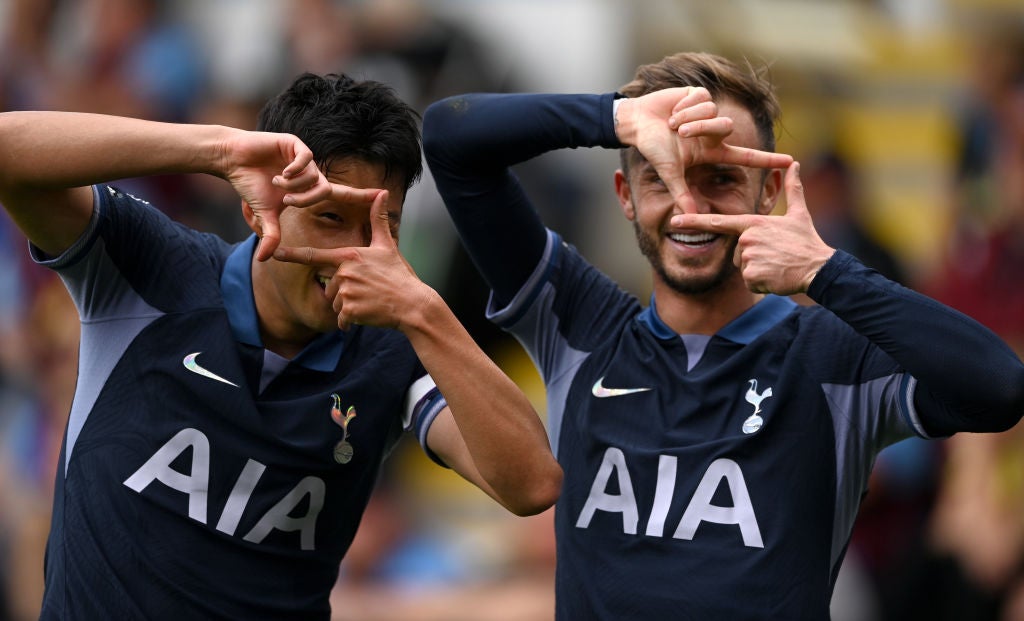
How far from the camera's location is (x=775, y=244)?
321 cm

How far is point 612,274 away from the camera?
8.12 metres

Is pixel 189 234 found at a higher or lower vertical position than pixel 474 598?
higher

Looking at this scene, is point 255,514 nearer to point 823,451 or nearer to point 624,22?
point 823,451

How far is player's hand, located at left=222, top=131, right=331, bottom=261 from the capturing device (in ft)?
10.0

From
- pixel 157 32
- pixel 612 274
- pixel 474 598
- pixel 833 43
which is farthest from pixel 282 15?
pixel 474 598

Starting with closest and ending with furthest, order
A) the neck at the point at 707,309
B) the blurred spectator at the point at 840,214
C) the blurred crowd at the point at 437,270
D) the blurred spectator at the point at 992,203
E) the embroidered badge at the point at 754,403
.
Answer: the embroidered badge at the point at 754,403
the neck at the point at 707,309
the blurred crowd at the point at 437,270
the blurred spectator at the point at 992,203
the blurred spectator at the point at 840,214

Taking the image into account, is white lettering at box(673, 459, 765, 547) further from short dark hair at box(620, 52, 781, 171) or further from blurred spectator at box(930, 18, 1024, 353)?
blurred spectator at box(930, 18, 1024, 353)

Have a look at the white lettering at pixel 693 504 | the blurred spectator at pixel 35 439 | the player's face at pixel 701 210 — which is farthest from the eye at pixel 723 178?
the blurred spectator at pixel 35 439

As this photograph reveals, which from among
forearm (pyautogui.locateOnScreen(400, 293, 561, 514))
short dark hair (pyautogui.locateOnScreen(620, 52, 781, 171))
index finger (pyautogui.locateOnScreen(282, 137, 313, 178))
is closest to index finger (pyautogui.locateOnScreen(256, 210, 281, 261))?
index finger (pyautogui.locateOnScreen(282, 137, 313, 178))

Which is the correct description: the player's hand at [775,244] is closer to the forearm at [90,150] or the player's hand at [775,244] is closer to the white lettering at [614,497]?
the white lettering at [614,497]

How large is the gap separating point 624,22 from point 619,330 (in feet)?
16.4

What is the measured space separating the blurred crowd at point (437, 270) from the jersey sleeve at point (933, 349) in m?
3.00

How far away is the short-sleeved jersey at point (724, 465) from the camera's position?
324cm

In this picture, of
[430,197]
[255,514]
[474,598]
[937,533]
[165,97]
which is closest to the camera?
[255,514]
